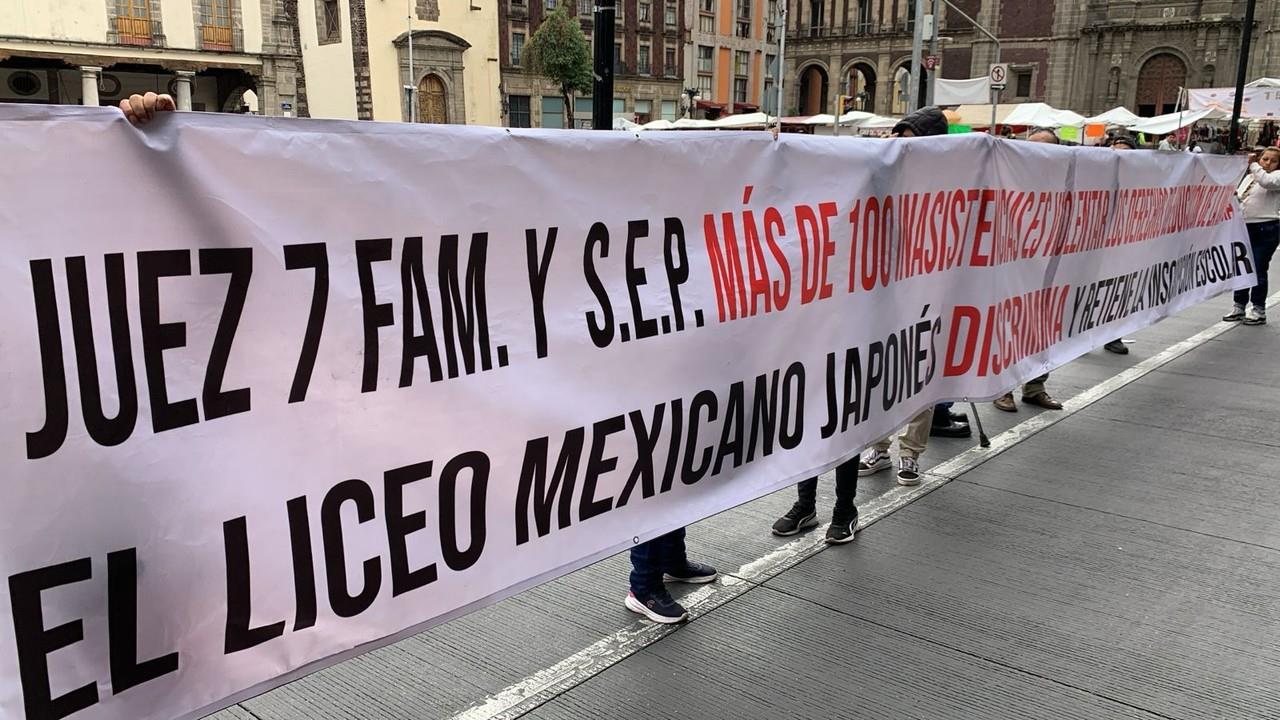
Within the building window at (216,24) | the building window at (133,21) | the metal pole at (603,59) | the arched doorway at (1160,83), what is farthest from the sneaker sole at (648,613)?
the arched doorway at (1160,83)

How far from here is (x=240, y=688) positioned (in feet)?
7.42

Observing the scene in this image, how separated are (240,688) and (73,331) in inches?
35.5

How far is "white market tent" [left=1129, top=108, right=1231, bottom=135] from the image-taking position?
87.4 feet

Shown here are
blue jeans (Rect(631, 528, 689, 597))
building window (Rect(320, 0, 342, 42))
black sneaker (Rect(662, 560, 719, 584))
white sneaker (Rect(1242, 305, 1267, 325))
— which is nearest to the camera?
blue jeans (Rect(631, 528, 689, 597))

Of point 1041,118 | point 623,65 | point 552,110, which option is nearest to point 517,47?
point 552,110

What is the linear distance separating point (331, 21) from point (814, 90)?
36197mm

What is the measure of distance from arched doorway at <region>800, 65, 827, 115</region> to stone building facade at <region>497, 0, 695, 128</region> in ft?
56.8

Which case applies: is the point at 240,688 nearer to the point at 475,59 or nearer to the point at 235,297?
the point at 235,297

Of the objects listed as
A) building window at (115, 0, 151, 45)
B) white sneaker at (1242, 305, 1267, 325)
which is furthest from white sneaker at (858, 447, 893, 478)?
building window at (115, 0, 151, 45)

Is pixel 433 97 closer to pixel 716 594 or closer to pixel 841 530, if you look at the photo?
pixel 841 530

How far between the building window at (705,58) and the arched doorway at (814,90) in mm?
13124

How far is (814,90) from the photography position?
7394 centimetres

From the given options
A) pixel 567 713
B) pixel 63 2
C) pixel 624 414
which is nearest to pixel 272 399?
pixel 624 414

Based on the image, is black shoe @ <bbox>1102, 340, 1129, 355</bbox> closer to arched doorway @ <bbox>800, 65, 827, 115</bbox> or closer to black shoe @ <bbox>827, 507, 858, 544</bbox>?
black shoe @ <bbox>827, 507, 858, 544</bbox>
